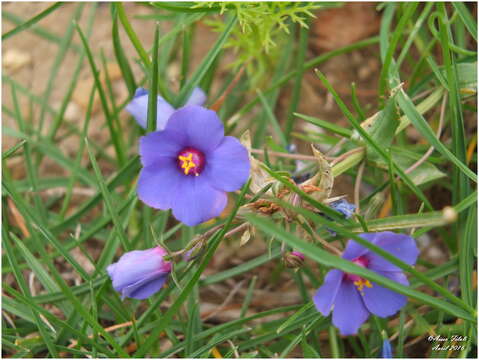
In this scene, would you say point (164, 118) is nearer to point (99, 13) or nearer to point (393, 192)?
point (393, 192)

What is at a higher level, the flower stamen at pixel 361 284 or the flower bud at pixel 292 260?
the flower bud at pixel 292 260

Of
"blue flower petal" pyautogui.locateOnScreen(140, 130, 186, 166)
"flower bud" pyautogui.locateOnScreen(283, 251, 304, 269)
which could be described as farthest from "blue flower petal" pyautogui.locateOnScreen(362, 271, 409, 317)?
"blue flower petal" pyautogui.locateOnScreen(140, 130, 186, 166)

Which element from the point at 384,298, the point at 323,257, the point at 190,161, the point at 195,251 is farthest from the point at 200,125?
the point at 384,298

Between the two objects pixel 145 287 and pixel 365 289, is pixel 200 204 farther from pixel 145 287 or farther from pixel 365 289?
pixel 365 289

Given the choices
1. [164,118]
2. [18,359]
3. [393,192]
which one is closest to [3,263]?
[18,359]

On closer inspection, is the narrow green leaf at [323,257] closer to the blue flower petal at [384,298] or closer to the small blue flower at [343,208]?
the blue flower petal at [384,298]

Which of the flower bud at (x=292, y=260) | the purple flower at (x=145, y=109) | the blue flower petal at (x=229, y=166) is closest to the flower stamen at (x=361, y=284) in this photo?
the flower bud at (x=292, y=260)

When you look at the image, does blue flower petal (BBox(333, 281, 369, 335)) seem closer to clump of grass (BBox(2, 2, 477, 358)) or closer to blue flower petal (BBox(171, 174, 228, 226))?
clump of grass (BBox(2, 2, 477, 358))
